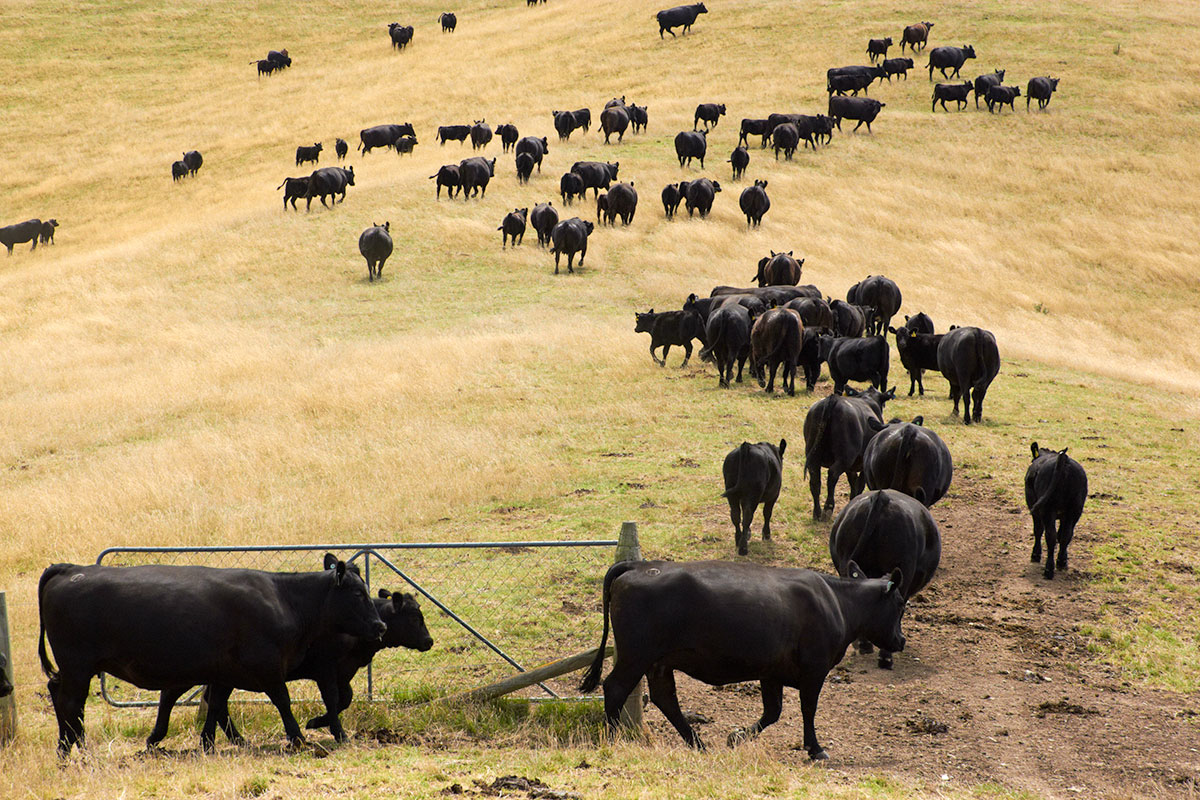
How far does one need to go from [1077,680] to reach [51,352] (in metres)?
24.0

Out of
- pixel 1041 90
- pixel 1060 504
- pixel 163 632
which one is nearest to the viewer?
pixel 163 632

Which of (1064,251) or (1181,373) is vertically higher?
(1064,251)

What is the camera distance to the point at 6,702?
7594 mm

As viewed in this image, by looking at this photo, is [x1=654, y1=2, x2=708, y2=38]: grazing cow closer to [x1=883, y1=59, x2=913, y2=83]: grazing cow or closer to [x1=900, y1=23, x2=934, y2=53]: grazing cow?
[x1=900, y1=23, x2=934, y2=53]: grazing cow

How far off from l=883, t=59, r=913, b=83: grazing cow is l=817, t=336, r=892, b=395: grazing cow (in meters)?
40.6

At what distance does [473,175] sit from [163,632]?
106 feet

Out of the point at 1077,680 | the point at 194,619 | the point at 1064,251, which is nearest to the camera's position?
the point at 194,619

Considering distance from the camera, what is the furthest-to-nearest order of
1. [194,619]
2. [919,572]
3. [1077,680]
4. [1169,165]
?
[1169,165], [919,572], [1077,680], [194,619]

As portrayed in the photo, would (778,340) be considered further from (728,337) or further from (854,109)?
(854,109)

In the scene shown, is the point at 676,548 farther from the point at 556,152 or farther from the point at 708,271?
the point at 556,152

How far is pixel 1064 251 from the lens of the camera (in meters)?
37.9

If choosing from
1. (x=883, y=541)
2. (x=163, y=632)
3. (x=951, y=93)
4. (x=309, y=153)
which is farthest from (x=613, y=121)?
(x=163, y=632)

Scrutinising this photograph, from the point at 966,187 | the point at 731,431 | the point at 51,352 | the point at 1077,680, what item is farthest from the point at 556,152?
the point at 1077,680

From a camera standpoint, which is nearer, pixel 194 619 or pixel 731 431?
pixel 194 619
